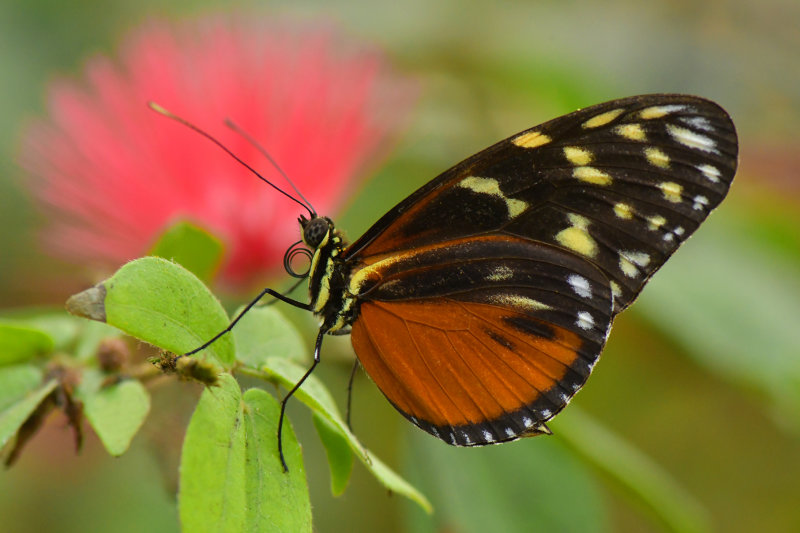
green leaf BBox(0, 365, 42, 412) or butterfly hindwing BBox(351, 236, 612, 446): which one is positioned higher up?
butterfly hindwing BBox(351, 236, 612, 446)

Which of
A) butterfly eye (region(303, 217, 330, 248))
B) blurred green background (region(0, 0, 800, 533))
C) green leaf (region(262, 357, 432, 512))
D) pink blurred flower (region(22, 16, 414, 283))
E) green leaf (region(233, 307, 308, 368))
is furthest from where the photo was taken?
blurred green background (region(0, 0, 800, 533))

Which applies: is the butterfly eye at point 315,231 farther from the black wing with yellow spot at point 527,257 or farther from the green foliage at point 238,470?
the green foliage at point 238,470

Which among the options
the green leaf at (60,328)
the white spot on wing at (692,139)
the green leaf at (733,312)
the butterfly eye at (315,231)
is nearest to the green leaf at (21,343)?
the green leaf at (60,328)

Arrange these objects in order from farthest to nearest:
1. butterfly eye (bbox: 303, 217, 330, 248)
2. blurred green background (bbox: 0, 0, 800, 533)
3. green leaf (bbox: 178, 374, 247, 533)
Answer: blurred green background (bbox: 0, 0, 800, 533)
butterfly eye (bbox: 303, 217, 330, 248)
green leaf (bbox: 178, 374, 247, 533)

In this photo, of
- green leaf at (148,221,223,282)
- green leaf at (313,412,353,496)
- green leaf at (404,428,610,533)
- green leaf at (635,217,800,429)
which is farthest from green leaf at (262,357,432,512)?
green leaf at (635,217,800,429)

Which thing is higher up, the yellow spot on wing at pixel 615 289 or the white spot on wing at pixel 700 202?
the white spot on wing at pixel 700 202

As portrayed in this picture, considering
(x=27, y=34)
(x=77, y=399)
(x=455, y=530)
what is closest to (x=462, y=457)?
(x=455, y=530)

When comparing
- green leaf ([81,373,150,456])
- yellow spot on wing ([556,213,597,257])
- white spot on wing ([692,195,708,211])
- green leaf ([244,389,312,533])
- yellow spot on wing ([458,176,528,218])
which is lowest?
green leaf ([81,373,150,456])

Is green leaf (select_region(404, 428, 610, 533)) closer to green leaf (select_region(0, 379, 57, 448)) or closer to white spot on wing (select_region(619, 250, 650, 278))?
white spot on wing (select_region(619, 250, 650, 278))
